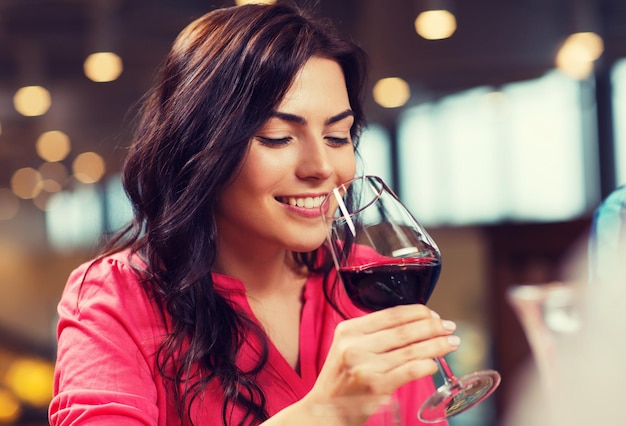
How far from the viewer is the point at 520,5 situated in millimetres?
6117

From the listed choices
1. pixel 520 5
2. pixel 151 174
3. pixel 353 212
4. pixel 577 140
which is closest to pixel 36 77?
pixel 520 5

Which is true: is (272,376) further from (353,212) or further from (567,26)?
(567,26)

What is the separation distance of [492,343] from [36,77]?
172 inches

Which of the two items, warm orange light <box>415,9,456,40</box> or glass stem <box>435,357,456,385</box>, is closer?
glass stem <box>435,357,456,385</box>

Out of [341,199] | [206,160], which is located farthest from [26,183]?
[341,199]

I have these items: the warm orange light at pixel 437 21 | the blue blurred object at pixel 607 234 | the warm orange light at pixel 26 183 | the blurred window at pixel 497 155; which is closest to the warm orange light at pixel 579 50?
the blurred window at pixel 497 155

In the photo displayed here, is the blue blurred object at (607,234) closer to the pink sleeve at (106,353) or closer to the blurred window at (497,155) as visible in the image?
the pink sleeve at (106,353)

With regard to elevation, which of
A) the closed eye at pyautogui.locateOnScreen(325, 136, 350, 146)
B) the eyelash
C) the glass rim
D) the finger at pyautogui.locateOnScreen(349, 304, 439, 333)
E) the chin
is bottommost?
the finger at pyautogui.locateOnScreen(349, 304, 439, 333)

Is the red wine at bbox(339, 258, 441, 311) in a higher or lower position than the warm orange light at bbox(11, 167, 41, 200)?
higher

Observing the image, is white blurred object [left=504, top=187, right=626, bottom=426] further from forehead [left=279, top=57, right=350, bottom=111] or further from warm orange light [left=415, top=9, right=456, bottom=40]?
warm orange light [left=415, top=9, right=456, bottom=40]

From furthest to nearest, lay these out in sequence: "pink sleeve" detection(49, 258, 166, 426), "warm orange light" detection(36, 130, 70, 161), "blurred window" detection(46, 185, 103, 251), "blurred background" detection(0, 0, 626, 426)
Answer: "blurred window" detection(46, 185, 103, 251), "warm orange light" detection(36, 130, 70, 161), "blurred background" detection(0, 0, 626, 426), "pink sleeve" detection(49, 258, 166, 426)

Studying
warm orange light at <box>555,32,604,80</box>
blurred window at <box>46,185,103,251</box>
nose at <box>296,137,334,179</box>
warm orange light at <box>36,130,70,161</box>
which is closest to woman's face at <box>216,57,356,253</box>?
nose at <box>296,137,334,179</box>

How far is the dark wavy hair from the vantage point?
135cm

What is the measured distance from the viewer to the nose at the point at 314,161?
130 cm
